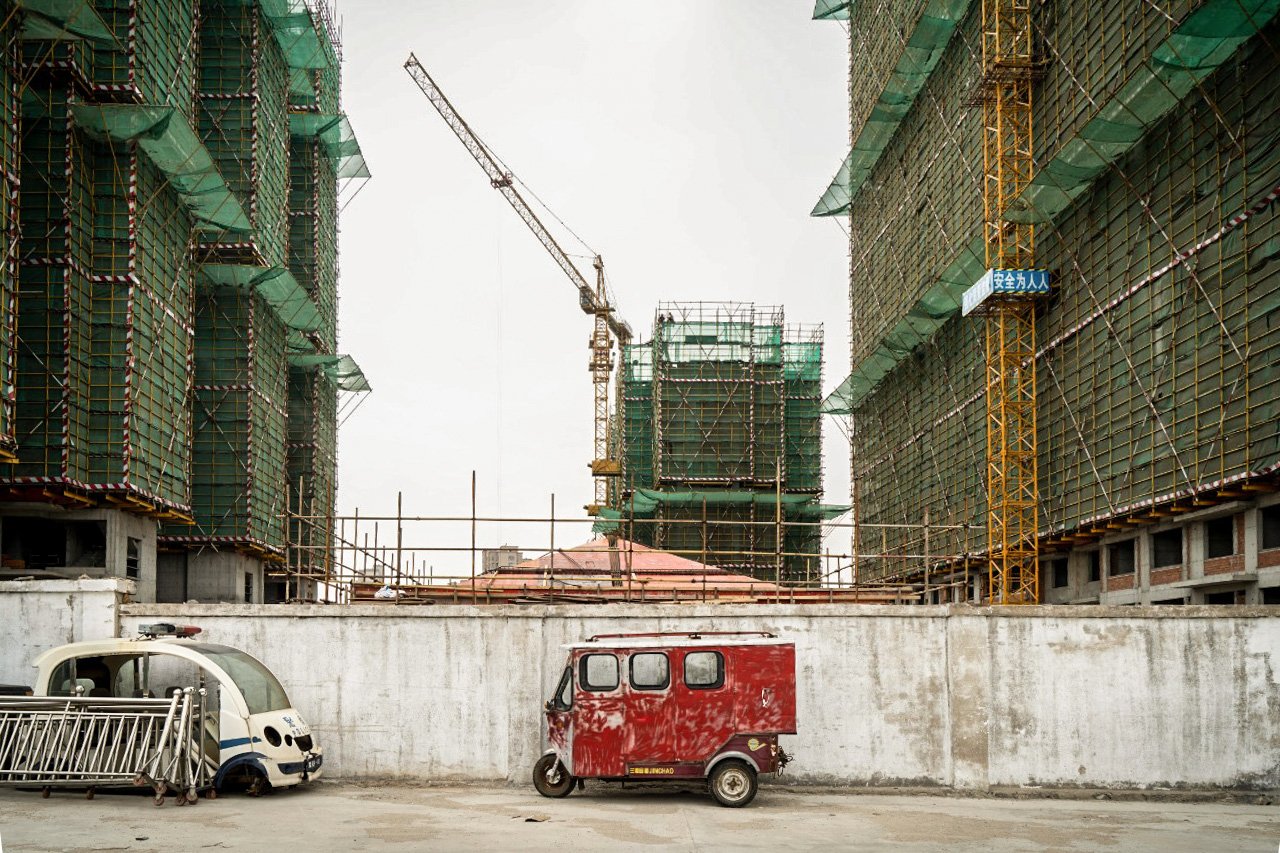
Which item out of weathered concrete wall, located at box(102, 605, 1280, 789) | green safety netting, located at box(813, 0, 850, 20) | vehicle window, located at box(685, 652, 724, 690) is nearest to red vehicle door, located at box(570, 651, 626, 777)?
vehicle window, located at box(685, 652, 724, 690)

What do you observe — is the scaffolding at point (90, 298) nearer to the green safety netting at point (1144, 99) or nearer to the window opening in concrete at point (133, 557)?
the window opening in concrete at point (133, 557)

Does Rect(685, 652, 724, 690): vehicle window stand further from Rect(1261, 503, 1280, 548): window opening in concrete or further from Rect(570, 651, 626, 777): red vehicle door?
Rect(1261, 503, 1280, 548): window opening in concrete

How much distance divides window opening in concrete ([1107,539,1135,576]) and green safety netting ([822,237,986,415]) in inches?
379

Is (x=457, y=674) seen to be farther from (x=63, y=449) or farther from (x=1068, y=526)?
(x=1068, y=526)

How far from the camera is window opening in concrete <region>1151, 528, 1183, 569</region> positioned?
29.9m

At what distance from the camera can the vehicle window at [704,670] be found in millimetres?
15945

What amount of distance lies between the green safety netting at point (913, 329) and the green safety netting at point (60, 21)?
24237 millimetres

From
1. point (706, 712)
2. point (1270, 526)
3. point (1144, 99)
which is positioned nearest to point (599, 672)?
point (706, 712)

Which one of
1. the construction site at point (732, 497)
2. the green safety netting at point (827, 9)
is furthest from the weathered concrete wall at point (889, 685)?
the green safety netting at point (827, 9)

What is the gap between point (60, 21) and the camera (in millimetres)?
27438

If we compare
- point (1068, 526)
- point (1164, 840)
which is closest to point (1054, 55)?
point (1068, 526)

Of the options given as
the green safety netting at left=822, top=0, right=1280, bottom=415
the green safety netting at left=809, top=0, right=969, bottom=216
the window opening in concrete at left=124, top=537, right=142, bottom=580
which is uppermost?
the green safety netting at left=809, top=0, right=969, bottom=216

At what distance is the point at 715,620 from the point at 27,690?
9099 millimetres

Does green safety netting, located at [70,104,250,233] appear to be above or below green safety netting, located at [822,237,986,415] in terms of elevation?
above
